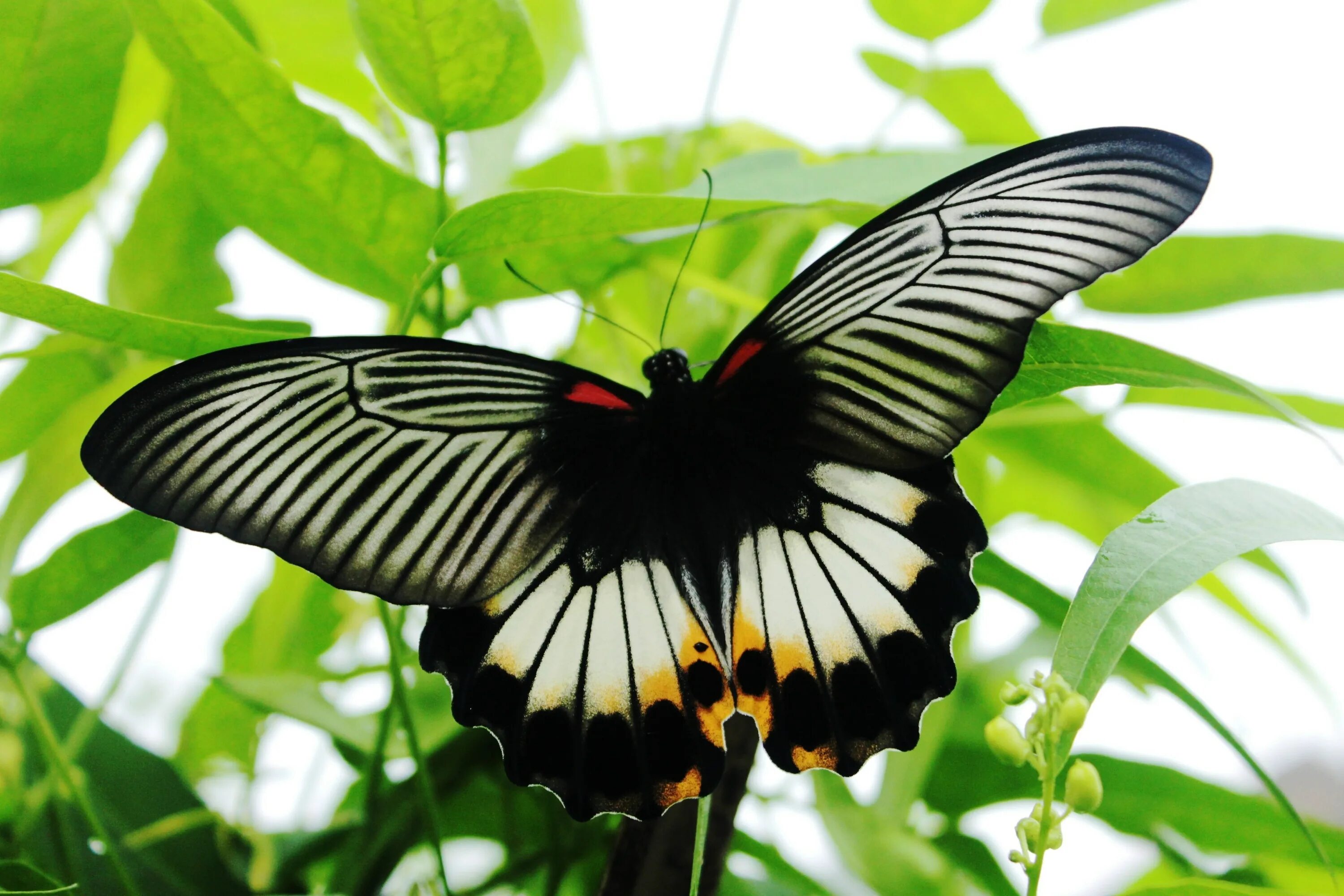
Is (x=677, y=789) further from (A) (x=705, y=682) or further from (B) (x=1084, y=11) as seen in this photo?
(B) (x=1084, y=11)

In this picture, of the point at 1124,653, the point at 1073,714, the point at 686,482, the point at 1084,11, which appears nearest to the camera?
the point at 1073,714

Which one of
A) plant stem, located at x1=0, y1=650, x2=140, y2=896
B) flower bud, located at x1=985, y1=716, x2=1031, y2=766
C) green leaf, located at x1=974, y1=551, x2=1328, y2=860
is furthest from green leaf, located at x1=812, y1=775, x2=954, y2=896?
plant stem, located at x1=0, y1=650, x2=140, y2=896

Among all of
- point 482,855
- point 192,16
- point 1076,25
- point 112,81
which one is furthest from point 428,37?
point 482,855

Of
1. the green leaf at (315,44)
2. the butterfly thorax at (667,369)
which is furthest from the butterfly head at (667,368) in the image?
the green leaf at (315,44)

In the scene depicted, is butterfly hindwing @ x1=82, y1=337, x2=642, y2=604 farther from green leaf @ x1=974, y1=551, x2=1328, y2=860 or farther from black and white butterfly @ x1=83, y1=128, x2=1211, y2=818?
green leaf @ x1=974, y1=551, x2=1328, y2=860

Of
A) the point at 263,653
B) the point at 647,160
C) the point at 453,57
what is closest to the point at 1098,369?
the point at 453,57

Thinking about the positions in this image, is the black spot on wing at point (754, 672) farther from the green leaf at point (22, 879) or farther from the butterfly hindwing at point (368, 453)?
the green leaf at point (22, 879)
